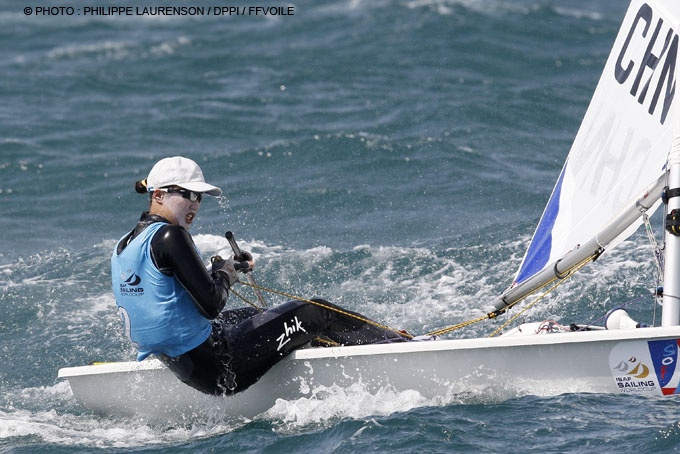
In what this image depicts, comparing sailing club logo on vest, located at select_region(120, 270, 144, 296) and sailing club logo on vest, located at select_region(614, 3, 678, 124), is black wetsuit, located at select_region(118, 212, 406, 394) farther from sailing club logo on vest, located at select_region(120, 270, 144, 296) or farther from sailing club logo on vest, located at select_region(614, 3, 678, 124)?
sailing club logo on vest, located at select_region(614, 3, 678, 124)

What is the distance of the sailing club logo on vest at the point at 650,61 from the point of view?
4.44 meters

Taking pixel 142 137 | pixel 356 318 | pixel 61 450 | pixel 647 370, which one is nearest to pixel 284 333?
pixel 356 318

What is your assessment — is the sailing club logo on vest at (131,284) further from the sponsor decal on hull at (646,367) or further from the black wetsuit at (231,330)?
the sponsor decal on hull at (646,367)

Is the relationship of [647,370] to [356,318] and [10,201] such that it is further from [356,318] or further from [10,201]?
[10,201]

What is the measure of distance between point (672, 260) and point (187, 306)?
2.17 meters

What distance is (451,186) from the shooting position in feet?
26.7

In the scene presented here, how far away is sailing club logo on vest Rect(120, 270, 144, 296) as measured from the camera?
13.1 ft

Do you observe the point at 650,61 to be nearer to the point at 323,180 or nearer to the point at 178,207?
the point at 178,207

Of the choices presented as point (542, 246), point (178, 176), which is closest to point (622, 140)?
point (542, 246)

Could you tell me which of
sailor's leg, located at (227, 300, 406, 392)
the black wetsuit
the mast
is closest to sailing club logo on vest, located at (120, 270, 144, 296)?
the black wetsuit

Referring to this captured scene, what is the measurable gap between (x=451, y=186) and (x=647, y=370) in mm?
4203

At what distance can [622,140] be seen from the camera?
4723 mm

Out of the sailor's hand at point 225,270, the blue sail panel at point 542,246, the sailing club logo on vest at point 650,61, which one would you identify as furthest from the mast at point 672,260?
the sailor's hand at point 225,270

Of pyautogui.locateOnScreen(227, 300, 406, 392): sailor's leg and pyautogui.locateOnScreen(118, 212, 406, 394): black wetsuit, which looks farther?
pyautogui.locateOnScreen(227, 300, 406, 392): sailor's leg
